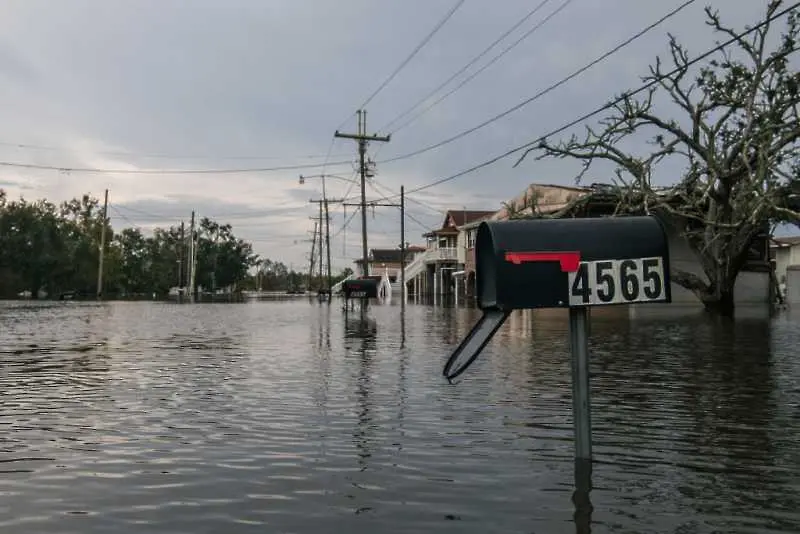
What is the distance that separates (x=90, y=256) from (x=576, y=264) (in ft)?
339

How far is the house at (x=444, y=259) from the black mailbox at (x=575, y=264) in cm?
6503

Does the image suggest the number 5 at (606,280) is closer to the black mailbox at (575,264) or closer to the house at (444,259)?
the black mailbox at (575,264)

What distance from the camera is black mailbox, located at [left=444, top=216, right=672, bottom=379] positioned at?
18.7 feet

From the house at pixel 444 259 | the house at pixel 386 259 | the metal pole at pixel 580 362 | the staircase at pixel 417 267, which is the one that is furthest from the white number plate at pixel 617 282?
the house at pixel 386 259

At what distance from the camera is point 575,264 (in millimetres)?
5727

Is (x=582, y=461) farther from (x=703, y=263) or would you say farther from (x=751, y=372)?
(x=703, y=263)

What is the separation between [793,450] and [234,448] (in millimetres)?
5233

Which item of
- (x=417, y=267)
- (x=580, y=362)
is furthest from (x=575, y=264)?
(x=417, y=267)

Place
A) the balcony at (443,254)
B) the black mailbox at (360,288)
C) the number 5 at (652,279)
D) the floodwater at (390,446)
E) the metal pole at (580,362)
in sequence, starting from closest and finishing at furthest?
the floodwater at (390,446) → the number 5 at (652,279) → the metal pole at (580,362) → the black mailbox at (360,288) → the balcony at (443,254)

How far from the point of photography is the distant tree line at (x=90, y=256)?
292 feet

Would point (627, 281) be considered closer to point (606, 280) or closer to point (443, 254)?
point (606, 280)

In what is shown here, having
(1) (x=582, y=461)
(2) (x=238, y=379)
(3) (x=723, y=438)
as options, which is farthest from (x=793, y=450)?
(2) (x=238, y=379)

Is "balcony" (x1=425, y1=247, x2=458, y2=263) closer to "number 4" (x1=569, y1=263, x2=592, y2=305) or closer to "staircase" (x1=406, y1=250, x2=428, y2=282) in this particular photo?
"staircase" (x1=406, y1=250, x2=428, y2=282)

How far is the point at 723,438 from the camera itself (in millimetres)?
7957
